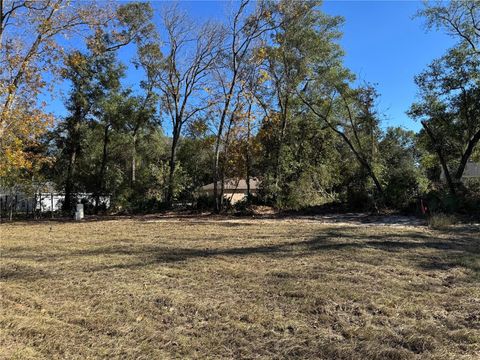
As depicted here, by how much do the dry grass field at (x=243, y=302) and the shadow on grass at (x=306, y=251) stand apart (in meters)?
0.03

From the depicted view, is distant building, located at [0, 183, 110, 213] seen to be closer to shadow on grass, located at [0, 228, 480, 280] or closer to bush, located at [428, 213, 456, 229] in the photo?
shadow on grass, located at [0, 228, 480, 280]

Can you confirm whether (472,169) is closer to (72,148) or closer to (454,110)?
(454,110)

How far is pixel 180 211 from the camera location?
64.7ft

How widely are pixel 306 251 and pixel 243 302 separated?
10.9 feet

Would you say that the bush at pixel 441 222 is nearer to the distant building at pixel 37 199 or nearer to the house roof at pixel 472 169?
the distant building at pixel 37 199

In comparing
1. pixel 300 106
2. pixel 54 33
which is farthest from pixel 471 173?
pixel 54 33

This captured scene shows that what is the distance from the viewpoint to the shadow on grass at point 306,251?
641 centimetres

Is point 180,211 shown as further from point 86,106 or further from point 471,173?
point 471,173

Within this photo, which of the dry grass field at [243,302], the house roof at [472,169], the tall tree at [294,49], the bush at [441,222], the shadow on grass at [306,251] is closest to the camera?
the dry grass field at [243,302]

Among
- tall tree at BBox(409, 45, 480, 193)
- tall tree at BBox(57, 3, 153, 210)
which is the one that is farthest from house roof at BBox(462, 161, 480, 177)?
tall tree at BBox(57, 3, 153, 210)

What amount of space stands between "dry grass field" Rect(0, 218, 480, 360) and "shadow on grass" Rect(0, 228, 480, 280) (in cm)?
3

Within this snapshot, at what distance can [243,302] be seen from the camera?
4496mm

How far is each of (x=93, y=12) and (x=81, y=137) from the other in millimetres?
9344

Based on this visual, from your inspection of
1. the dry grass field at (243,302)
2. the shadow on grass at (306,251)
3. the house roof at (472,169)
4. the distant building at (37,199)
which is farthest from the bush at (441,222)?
the house roof at (472,169)
